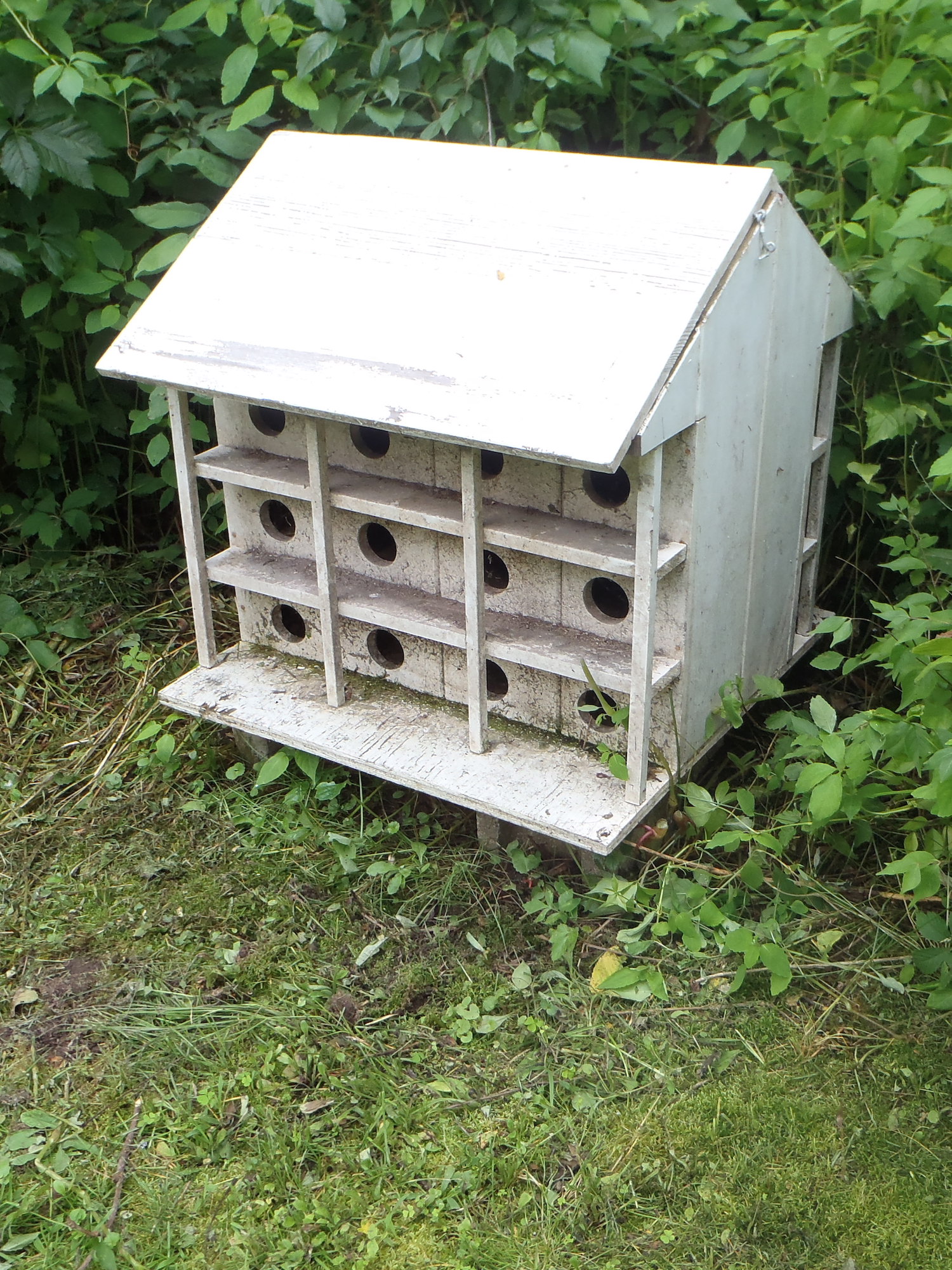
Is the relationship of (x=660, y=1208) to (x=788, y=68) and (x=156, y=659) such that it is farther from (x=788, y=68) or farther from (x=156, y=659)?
(x=788, y=68)

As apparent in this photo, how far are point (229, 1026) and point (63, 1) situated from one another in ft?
9.34

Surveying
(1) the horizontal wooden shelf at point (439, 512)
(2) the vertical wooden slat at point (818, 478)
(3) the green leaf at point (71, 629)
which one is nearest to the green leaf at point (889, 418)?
(2) the vertical wooden slat at point (818, 478)

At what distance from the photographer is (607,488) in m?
2.99

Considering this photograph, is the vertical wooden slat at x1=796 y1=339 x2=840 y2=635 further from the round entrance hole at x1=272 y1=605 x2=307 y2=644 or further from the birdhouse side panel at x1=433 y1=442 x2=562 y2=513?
the round entrance hole at x1=272 y1=605 x2=307 y2=644

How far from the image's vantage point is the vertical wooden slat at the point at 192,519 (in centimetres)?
328

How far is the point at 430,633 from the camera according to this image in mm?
3107

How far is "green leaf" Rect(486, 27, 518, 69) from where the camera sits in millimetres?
3465

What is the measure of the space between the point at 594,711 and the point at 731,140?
5.58 ft

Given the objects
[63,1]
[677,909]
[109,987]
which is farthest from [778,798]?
[63,1]

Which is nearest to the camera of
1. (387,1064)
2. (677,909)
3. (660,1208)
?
(660,1208)

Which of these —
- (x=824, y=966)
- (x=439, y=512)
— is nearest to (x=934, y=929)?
(x=824, y=966)

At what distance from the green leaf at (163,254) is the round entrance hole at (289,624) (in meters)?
1.03

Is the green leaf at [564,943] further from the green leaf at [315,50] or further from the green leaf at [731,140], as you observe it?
the green leaf at [315,50]

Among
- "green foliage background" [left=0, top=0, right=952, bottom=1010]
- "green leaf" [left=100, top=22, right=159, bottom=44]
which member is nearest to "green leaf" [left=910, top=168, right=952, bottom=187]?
"green foliage background" [left=0, top=0, right=952, bottom=1010]
